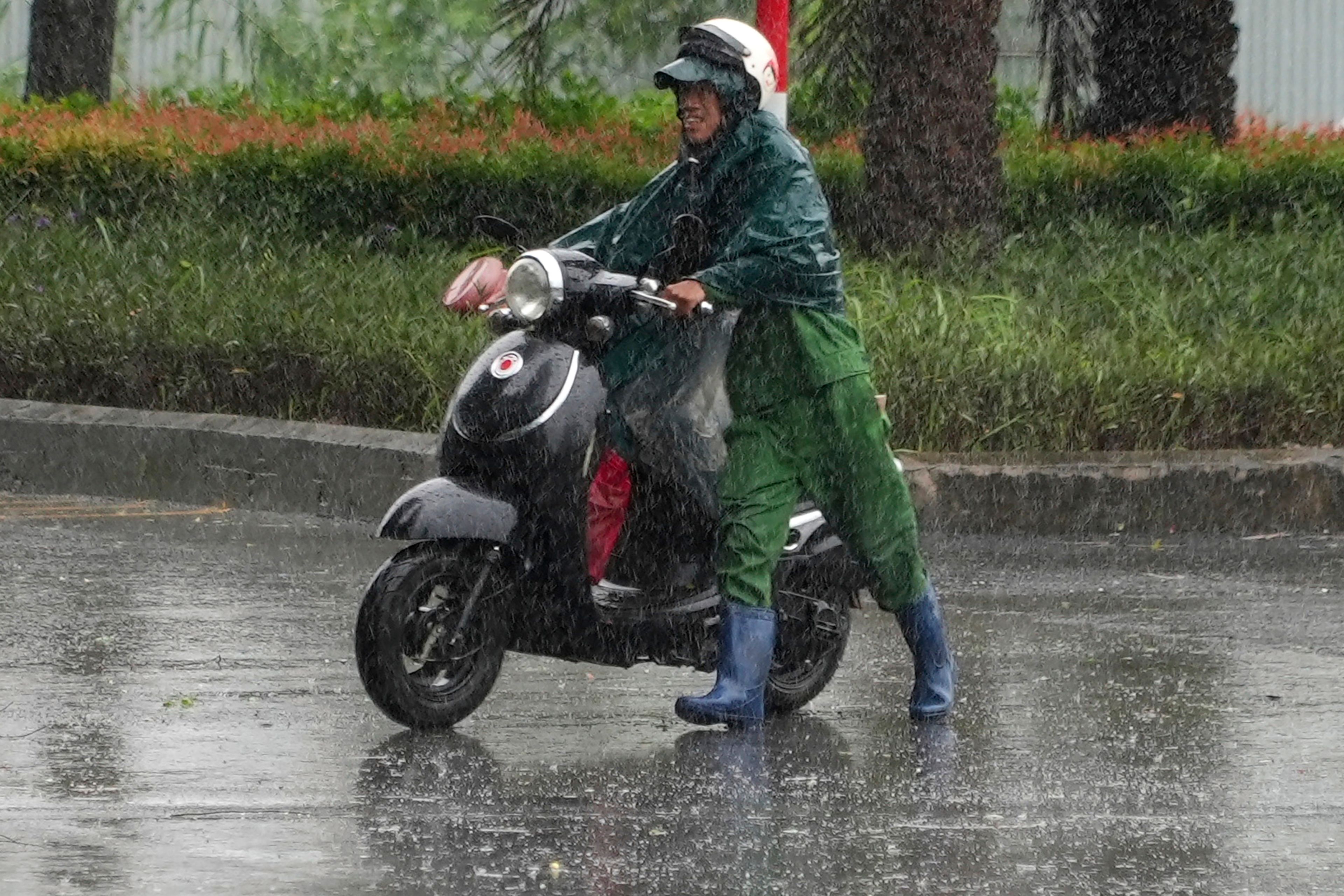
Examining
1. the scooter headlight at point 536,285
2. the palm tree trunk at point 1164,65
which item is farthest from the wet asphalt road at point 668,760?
the palm tree trunk at point 1164,65

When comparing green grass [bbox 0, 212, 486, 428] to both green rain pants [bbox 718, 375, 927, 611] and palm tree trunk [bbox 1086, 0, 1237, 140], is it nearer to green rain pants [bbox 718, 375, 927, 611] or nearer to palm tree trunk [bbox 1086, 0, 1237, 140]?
green rain pants [bbox 718, 375, 927, 611]

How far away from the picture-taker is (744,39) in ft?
18.9

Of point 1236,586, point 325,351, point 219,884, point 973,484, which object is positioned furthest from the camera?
point 325,351

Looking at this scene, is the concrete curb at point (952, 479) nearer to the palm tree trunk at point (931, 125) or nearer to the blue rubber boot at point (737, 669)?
the blue rubber boot at point (737, 669)

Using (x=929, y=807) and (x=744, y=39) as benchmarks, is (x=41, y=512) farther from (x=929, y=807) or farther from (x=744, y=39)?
(x=929, y=807)

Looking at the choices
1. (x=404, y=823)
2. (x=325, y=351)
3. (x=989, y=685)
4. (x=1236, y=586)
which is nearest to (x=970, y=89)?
(x=325, y=351)

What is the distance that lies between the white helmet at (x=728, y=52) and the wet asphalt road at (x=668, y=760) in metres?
1.44

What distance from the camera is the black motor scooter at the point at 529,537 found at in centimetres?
557

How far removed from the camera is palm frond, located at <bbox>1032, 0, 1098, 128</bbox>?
14125 mm

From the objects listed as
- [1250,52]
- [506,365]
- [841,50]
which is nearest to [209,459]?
[506,365]

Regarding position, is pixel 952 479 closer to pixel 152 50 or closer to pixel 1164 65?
pixel 1164 65

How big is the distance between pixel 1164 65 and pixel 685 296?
10.7m

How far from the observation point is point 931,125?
12719mm

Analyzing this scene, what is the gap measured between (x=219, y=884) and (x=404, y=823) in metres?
0.57
